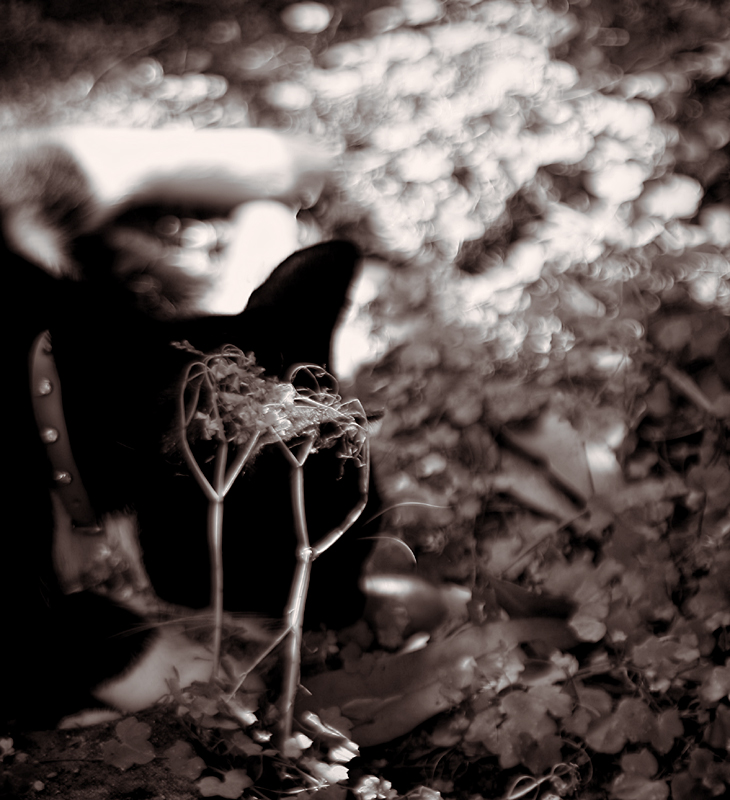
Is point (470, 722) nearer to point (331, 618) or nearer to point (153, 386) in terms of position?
point (331, 618)

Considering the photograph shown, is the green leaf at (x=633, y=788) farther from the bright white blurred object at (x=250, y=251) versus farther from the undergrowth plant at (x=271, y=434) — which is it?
the bright white blurred object at (x=250, y=251)

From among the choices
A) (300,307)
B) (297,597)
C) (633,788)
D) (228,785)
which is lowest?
(633,788)

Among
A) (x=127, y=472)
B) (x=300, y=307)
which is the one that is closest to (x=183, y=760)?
(x=127, y=472)

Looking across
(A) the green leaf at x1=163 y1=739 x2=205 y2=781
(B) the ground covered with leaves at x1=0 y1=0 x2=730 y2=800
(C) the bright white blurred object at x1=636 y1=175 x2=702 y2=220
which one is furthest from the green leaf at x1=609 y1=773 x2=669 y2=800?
(C) the bright white blurred object at x1=636 y1=175 x2=702 y2=220

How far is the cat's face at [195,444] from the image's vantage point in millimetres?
883

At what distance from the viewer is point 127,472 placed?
895 mm

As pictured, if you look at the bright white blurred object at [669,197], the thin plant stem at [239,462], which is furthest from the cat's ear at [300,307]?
the bright white blurred object at [669,197]

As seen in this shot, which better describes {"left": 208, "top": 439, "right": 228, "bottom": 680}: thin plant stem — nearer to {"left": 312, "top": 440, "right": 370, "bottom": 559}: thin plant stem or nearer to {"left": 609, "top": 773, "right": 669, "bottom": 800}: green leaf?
{"left": 312, "top": 440, "right": 370, "bottom": 559}: thin plant stem

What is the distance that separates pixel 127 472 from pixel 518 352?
650 mm

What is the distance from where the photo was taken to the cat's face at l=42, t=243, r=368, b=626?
883 mm

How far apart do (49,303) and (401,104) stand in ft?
2.00

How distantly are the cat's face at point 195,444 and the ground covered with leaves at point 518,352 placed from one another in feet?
0.22

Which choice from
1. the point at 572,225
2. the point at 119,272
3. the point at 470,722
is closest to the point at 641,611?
the point at 470,722

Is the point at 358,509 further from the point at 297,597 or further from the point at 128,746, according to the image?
the point at 128,746
